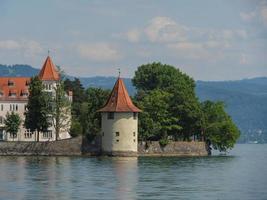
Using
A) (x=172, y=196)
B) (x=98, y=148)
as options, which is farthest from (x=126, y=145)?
(x=172, y=196)

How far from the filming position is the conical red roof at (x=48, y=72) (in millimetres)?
127062

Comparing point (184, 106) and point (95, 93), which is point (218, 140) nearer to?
point (184, 106)

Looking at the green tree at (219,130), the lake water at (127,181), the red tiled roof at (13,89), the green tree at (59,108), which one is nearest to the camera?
the lake water at (127,181)

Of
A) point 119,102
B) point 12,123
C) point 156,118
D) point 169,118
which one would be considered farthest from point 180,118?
point 12,123

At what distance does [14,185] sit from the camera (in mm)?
60438

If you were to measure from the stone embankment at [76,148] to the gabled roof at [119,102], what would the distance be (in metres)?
5.04

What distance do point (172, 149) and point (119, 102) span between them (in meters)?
10.4

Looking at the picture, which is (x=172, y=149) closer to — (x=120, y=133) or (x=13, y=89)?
(x=120, y=133)

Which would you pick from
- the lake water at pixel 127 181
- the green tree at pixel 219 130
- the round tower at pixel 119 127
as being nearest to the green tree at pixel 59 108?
the round tower at pixel 119 127

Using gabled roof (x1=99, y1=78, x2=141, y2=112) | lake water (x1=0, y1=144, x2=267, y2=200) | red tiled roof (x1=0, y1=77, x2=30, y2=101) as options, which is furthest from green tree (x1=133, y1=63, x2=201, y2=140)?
lake water (x1=0, y1=144, x2=267, y2=200)

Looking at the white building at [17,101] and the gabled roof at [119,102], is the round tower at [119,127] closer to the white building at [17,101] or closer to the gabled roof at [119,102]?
the gabled roof at [119,102]

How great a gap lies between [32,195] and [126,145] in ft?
184

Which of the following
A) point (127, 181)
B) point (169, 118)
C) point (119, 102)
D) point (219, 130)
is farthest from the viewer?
point (219, 130)

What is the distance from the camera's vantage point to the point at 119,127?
110 meters
